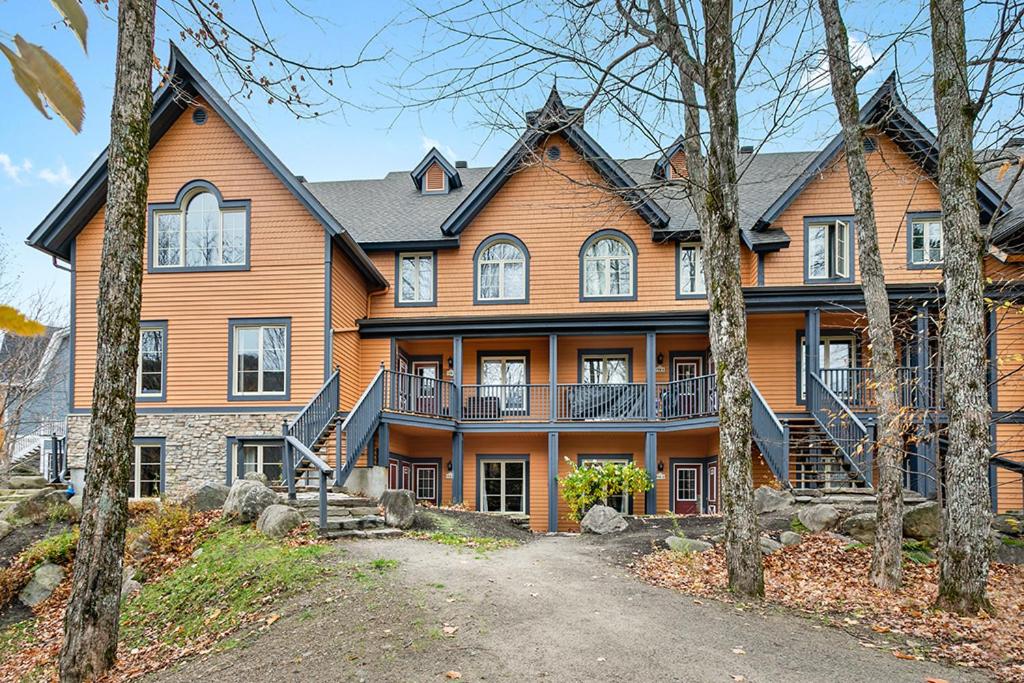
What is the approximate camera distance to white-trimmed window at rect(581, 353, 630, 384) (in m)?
Result: 20.9

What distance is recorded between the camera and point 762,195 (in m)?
22.0

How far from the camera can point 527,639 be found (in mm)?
7414

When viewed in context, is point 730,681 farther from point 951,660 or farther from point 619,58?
point 619,58

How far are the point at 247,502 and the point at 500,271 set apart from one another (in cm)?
1017

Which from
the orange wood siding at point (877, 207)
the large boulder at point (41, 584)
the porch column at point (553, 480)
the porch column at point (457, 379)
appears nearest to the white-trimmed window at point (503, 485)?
the porch column at point (553, 480)

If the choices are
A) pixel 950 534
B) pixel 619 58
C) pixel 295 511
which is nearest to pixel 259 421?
pixel 295 511

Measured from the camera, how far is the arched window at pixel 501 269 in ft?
68.5

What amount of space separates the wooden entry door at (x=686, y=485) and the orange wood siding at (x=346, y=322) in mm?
8241

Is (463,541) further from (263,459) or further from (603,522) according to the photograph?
(263,459)

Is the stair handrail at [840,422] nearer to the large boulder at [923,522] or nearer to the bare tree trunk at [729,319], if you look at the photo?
the large boulder at [923,522]

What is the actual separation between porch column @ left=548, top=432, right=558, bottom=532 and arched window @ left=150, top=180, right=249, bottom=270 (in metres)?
8.41

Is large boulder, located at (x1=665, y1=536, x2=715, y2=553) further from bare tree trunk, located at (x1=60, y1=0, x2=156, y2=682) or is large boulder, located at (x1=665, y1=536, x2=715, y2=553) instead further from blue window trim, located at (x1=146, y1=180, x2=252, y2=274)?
blue window trim, located at (x1=146, y1=180, x2=252, y2=274)

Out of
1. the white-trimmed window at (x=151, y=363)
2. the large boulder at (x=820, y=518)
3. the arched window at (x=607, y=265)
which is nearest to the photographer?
the large boulder at (x=820, y=518)

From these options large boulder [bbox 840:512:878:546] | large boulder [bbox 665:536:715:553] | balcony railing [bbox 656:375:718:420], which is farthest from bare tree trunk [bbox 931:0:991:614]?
balcony railing [bbox 656:375:718:420]
